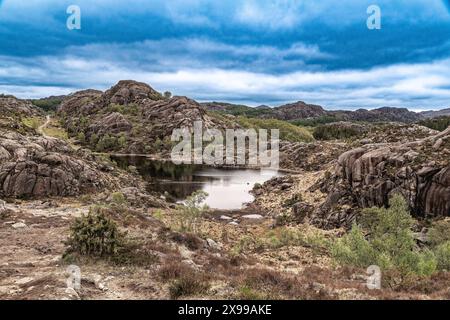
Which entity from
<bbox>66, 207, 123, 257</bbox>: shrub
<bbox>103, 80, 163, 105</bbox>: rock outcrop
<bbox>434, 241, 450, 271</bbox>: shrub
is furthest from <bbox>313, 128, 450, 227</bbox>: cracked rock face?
<bbox>103, 80, 163, 105</bbox>: rock outcrop

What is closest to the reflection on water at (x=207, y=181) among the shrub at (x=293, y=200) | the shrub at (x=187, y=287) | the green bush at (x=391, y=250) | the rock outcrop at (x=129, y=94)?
the shrub at (x=293, y=200)

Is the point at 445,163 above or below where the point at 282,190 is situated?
above

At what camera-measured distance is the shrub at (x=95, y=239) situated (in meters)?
17.6

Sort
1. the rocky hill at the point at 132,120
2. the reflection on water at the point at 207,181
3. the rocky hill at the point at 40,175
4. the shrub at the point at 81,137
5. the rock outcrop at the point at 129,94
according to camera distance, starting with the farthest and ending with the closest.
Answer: the rock outcrop at the point at 129,94 → the shrub at the point at 81,137 → the rocky hill at the point at 132,120 → the reflection on water at the point at 207,181 → the rocky hill at the point at 40,175

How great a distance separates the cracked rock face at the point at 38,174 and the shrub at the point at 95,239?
24628mm

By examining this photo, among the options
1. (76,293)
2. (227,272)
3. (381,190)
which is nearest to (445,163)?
(381,190)

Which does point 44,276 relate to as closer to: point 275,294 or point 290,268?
point 275,294

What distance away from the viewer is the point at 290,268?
930 inches

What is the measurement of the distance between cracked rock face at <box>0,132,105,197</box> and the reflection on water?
17.9 m

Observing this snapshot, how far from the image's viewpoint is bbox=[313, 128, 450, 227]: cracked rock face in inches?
1495

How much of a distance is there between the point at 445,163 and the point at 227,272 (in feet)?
100

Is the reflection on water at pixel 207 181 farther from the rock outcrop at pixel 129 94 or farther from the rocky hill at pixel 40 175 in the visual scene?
the rock outcrop at pixel 129 94

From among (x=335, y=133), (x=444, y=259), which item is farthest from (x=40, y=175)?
(x=335, y=133)

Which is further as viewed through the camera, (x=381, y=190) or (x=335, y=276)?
(x=381, y=190)
